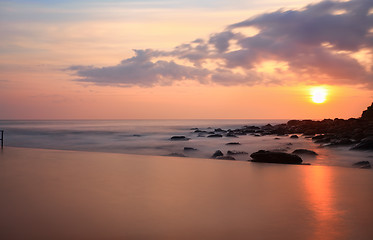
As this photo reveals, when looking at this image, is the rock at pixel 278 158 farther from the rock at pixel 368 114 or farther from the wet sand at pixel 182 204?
the rock at pixel 368 114

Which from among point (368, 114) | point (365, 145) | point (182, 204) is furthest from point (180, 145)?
point (368, 114)

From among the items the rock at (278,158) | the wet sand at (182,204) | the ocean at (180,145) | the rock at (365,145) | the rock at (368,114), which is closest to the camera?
the wet sand at (182,204)

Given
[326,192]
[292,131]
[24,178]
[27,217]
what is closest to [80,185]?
[24,178]

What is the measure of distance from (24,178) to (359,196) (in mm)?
7733

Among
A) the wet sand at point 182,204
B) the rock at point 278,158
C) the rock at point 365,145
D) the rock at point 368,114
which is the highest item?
the rock at point 368,114

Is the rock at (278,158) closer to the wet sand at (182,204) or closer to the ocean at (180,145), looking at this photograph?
the ocean at (180,145)

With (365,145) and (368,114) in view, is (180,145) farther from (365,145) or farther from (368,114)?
(368,114)

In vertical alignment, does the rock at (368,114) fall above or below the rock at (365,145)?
above

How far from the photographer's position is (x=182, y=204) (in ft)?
19.2

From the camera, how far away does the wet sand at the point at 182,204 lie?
4332 mm

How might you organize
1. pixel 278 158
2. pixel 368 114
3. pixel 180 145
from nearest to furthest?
1. pixel 278 158
2. pixel 180 145
3. pixel 368 114

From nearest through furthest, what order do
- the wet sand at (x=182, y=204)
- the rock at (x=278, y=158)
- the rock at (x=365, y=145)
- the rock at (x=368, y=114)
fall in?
the wet sand at (x=182, y=204) → the rock at (x=278, y=158) → the rock at (x=365, y=145) → the rock at (x=368, y=114)

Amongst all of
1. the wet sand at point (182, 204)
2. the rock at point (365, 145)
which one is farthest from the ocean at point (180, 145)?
the wet sand at point (182, 204)

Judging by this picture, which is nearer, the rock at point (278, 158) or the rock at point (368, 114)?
the rock at point (278, 158)
